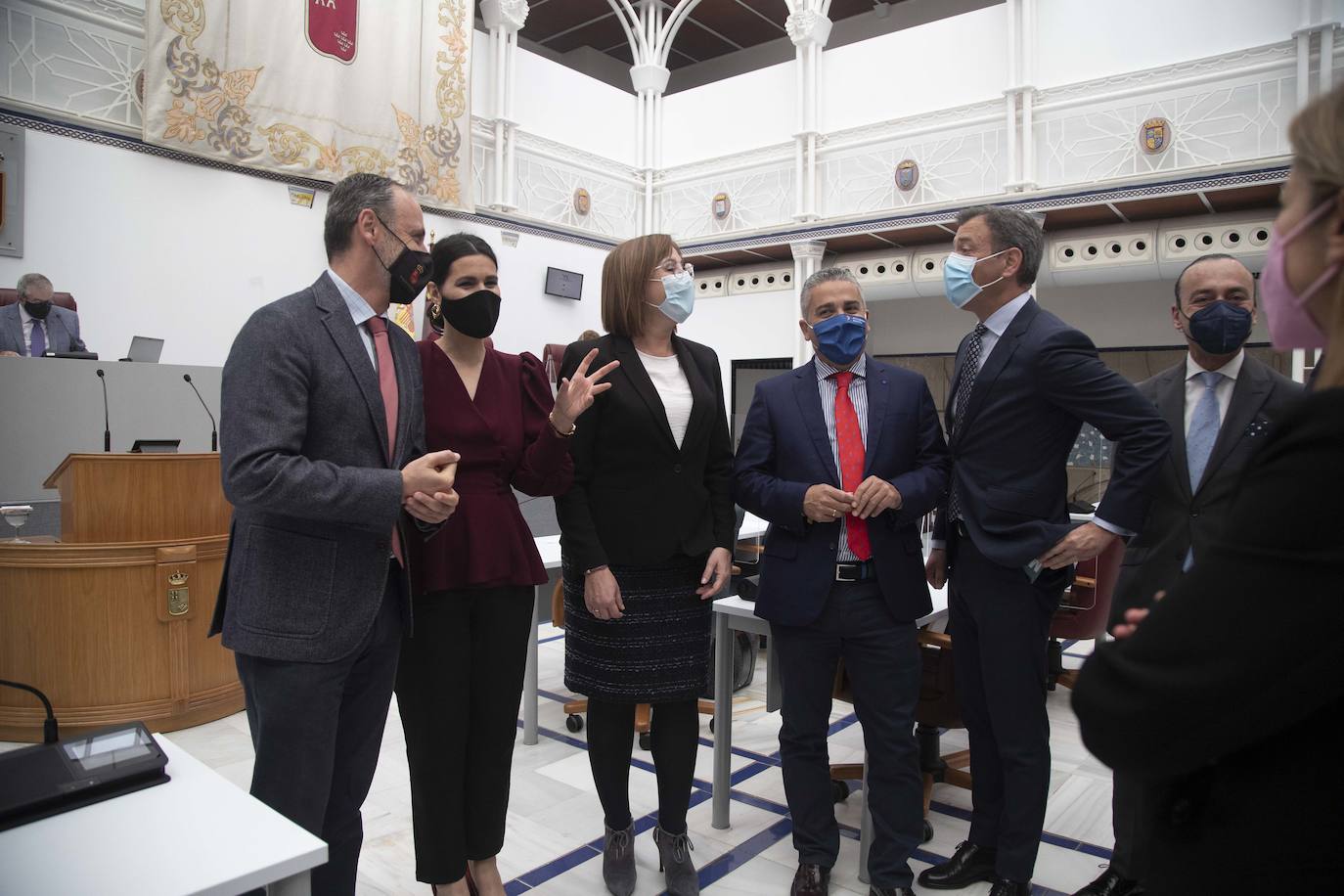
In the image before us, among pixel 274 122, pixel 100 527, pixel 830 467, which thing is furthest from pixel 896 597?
pixel 274 122

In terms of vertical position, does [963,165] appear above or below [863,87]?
below

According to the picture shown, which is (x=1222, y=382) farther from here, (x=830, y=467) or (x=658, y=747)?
(x=658, y=747)

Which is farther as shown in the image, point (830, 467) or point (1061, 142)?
point (1061, 142)

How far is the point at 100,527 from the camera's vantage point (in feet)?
12.9

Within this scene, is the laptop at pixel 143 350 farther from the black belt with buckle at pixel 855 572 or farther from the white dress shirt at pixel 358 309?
the black belt with buckle at pixel 855 572

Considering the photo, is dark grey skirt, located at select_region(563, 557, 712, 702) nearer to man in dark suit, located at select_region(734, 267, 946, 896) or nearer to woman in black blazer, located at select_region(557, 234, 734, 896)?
woman in black blazer, located at select_region(557, 234, 734, 896)

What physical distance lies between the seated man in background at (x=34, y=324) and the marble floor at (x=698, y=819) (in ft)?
11.7

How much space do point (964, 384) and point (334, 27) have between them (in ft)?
25.8

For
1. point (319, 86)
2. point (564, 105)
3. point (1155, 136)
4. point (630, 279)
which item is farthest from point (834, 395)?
point (564, 105)

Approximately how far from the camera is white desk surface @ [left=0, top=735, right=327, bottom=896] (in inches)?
41.9

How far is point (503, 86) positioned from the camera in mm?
9977

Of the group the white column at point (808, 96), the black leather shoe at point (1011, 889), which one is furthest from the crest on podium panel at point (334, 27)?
the black leather shoe at point (1011, 889)

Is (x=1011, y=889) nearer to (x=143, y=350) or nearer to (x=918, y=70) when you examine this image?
(x=143, y=350)

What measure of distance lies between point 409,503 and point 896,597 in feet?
4.50
